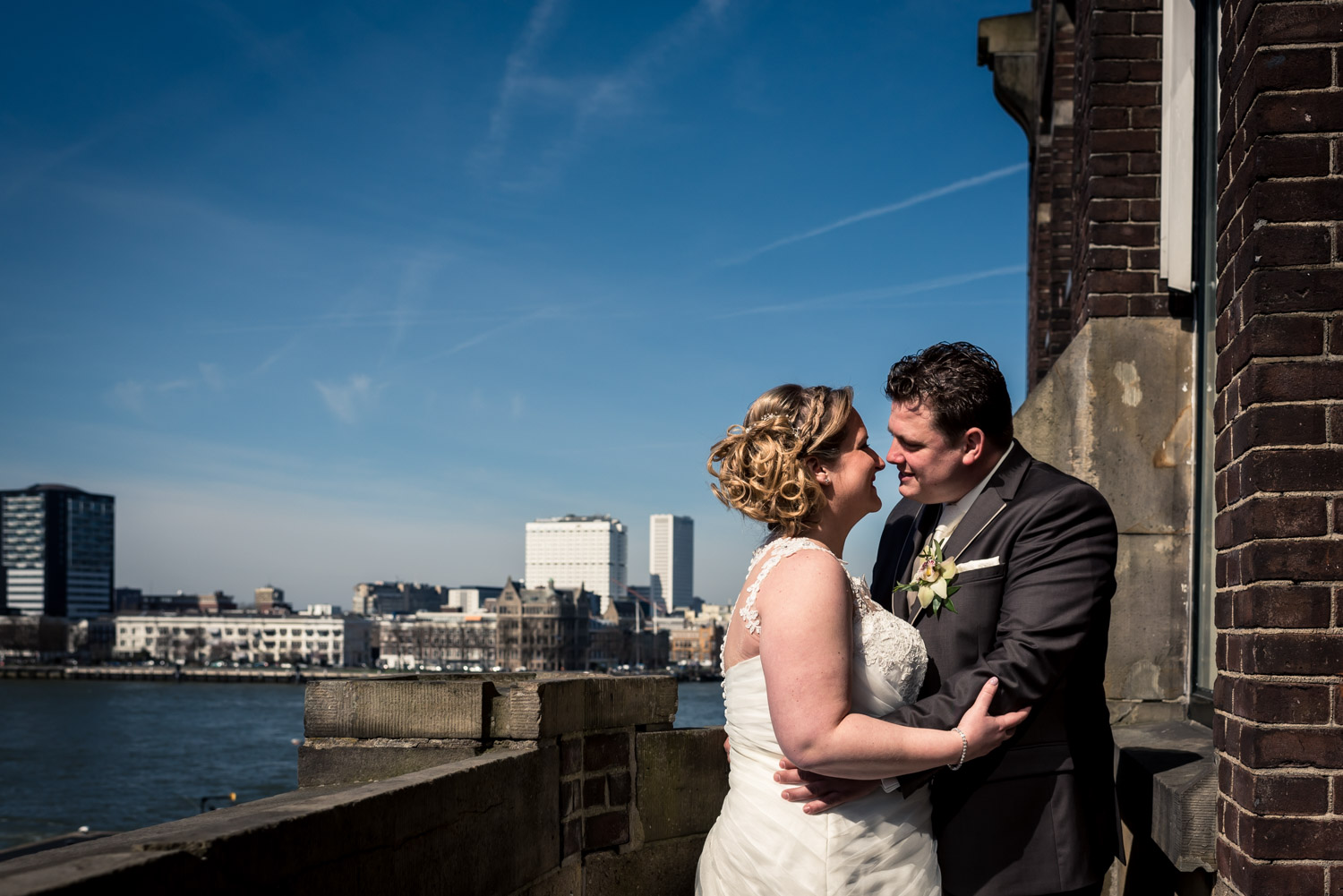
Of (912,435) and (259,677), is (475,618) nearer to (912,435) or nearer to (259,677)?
(259,677)

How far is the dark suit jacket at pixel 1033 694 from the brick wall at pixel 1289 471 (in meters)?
0.32

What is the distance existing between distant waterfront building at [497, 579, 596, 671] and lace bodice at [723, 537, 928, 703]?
481 ft

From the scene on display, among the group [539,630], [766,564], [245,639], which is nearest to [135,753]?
[539,630]

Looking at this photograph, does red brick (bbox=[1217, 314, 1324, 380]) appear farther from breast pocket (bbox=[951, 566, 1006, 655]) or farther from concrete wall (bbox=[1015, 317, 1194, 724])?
concrete wall (bbox=[1015, 317, 1194, 724])

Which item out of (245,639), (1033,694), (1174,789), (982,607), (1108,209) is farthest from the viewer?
(245,639)

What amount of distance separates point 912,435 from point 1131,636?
2.04 meters

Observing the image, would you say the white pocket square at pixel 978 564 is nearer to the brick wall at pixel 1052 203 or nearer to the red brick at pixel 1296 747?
the red brick at pixel 1296 747

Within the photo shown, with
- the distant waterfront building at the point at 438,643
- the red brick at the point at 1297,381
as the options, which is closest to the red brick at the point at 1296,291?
the red brick at the point at 1297,381

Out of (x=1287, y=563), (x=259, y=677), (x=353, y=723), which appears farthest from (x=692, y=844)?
(x=259, y=677)

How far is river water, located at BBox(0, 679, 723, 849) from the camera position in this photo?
174 feet

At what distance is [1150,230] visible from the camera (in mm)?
4617

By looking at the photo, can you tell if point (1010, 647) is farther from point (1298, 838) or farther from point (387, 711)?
point (387, 711)

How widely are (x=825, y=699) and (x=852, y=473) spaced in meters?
0.55

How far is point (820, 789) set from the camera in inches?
99.1
